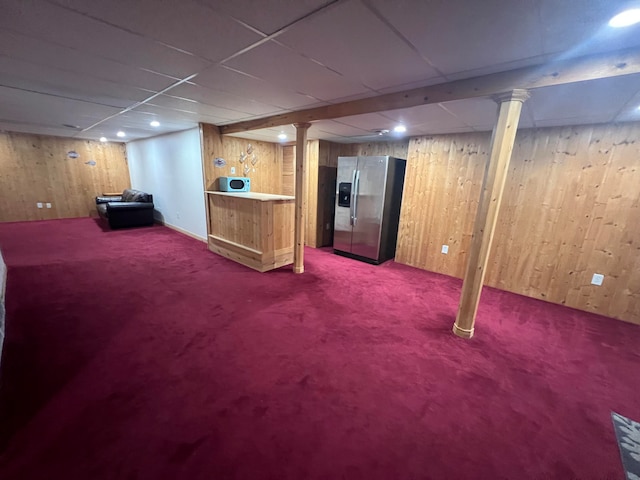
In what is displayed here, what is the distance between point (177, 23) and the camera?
57.5 inches

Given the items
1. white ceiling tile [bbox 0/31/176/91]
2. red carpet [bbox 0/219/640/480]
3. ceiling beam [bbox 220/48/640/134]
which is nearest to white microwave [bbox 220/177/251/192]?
red carpet [bbox 0/219/640/480]

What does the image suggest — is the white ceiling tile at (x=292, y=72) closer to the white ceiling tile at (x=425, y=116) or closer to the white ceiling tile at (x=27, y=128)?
the white ceiling tile at (x=425, y=116)

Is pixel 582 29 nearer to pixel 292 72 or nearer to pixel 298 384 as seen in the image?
pixel 292 72

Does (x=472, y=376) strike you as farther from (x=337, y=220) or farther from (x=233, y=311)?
(x=337, y=220)

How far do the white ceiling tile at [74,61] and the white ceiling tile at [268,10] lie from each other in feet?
4.34

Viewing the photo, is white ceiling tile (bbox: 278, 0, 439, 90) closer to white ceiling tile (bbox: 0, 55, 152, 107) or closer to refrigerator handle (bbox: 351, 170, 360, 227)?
white ceiling tile (bbox: 0, 55, 152, 107)

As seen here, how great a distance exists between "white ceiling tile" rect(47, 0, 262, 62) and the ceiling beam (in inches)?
55.6

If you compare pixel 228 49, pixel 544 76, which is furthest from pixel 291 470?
pixel 544 76

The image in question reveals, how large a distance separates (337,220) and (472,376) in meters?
3.38

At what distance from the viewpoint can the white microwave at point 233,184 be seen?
4.91 m

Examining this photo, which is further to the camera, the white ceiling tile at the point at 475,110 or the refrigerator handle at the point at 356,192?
the refrigerator handle at the point at 356,192

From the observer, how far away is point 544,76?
1803 millimetres

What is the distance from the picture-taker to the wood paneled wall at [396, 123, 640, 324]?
2.95 m

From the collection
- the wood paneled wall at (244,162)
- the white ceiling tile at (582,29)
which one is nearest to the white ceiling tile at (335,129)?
the wood paneled wall at (244,162)
